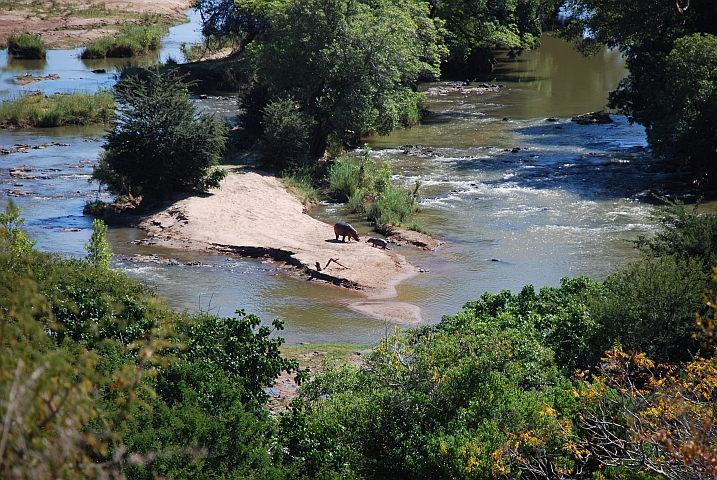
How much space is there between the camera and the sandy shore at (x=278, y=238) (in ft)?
66.9

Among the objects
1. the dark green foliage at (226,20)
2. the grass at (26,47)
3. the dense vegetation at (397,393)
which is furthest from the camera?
the grass at (26,47)

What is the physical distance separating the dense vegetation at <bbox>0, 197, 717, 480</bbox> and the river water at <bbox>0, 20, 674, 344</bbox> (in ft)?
12.0

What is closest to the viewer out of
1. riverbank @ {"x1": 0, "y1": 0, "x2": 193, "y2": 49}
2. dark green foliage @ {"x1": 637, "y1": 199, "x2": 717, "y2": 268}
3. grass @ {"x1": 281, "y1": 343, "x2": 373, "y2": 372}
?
grass @ {"x1": 281, "y1": 343, "x2": 373, "y2": 372}

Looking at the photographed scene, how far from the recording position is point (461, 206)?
92.1ft

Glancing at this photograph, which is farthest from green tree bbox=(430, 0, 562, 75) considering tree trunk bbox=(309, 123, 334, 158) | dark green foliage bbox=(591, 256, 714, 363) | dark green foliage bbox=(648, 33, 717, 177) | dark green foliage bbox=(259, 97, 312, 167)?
dark green foliage bbox=(591, 256, 714, 363)

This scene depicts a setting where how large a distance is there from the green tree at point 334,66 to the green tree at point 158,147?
452 centimetres

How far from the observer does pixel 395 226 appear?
25391 millimetres

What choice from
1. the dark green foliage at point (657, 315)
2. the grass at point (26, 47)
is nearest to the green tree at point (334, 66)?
the dark green foliage at point (657, 315)

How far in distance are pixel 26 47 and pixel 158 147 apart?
113ft

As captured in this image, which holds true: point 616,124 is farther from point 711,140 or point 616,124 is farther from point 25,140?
point 25,140

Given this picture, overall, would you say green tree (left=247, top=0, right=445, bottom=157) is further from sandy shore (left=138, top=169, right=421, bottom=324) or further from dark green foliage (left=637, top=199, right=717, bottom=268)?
dark green foliage (left=637, top=199, right=717, bottom=268)

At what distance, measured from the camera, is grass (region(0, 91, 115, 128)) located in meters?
38.3

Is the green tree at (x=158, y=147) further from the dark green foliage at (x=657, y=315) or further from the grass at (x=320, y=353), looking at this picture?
the dark green foliage at (x=657, y=315)

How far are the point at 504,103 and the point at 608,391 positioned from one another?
36.1 meters
